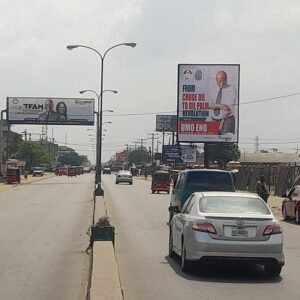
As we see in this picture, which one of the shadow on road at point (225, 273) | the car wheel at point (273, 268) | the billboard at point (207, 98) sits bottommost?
the shadow on road at point (225, 273)

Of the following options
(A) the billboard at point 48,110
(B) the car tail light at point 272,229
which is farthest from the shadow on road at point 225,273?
(A) the billboard at point 48,110

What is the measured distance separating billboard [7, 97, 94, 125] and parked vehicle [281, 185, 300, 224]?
5767cm

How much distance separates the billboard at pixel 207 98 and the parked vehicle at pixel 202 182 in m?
33.5

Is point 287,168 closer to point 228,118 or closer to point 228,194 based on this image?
point 228,118

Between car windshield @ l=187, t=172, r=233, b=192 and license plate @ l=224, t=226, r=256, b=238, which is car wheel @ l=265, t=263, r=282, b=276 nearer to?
license plate @ l=224, t=226, r=256, b=238

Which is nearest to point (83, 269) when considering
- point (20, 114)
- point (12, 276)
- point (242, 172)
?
point (12, 276)

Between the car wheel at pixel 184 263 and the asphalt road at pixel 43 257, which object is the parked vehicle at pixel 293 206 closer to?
the asphalt road at pixel 43 257

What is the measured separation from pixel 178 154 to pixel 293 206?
77654 millimetres

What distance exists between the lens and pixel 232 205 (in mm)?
12680

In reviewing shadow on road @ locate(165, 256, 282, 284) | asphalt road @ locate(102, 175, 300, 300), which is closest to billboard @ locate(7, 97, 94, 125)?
asphalt road @ locate(102, 175, 300, 300)

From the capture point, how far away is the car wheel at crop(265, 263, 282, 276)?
1200 centimetres

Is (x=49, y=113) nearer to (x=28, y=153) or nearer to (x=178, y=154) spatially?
(x=178, y=154)

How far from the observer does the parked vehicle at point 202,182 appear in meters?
22.5

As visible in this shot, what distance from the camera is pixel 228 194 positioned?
13.1m
